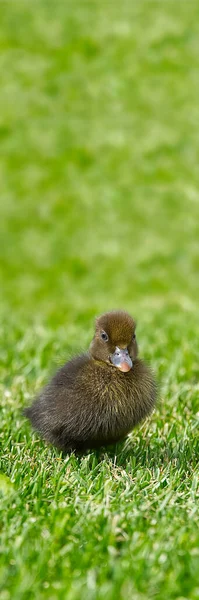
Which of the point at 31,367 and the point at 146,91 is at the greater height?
the point at 146,91

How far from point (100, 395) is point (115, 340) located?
32cm

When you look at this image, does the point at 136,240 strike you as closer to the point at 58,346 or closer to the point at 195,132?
the point at 195,132

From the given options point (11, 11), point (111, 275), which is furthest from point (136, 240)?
point (11, 11)

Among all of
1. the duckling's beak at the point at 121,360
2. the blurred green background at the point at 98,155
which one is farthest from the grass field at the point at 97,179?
the duckling's beak at the point at 121,360

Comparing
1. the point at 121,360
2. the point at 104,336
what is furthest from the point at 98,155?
the point at 121,360

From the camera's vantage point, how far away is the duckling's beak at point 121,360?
4246 millimetres

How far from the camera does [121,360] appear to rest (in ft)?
14.1

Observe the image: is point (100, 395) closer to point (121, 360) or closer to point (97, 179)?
point (121, 360)

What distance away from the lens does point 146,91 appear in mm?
12336

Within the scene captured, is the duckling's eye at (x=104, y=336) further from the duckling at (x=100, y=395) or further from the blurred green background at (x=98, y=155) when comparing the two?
the blurred green background at (x=98, y=155)

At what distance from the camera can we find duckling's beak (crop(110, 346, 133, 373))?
425 cm

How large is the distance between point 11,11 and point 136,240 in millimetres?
4147

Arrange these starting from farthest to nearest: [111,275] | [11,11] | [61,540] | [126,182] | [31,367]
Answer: [11,11] < [126,182] < [111,275] < [31,367] < [61,540]

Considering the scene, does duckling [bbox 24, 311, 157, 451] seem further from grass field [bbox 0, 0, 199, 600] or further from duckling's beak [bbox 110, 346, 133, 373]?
grass field [bbox 0, 0, 199, 600]
